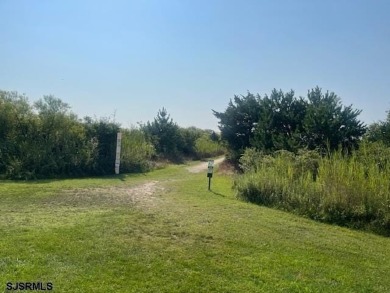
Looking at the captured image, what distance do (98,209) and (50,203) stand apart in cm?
132

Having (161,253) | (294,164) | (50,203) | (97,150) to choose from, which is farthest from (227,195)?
(97,150)

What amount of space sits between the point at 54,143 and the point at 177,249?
11.3m

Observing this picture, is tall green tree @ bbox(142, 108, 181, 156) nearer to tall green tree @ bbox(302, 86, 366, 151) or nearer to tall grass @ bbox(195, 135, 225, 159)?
tall grass @ bbox(195, 135, 225, 159)

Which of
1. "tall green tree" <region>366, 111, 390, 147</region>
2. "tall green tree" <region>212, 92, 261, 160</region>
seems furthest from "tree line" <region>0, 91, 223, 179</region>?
"tall green tree" <region>366, 111, 390, 147</region>

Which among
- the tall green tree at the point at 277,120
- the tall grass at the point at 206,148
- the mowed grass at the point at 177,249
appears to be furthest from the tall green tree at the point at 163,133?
the mowed grass at the point at 177,249

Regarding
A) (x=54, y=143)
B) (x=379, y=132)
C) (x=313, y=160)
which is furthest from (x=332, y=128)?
(x=54, y=143)

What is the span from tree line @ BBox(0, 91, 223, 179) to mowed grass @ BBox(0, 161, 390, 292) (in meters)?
5.33

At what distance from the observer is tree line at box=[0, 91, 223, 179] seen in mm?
13219

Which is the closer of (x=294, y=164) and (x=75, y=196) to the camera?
(x=75, y=196)

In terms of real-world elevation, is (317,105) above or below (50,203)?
above

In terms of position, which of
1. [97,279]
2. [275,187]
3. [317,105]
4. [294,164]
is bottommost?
[97,279]

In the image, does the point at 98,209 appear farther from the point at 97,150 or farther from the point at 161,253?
the point at 97,150

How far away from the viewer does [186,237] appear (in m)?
5.49

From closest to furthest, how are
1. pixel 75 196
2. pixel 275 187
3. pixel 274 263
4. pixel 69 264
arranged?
1. pixel 69 264
2. pixel 274 263
3. pixel 75 196
4. pixel 275 187
